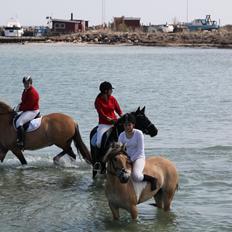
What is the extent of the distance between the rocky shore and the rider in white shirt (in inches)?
4023

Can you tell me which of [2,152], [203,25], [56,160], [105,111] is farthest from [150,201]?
[203,25]

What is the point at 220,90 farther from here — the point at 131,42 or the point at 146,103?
the point at 131,42

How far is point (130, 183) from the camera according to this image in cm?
992

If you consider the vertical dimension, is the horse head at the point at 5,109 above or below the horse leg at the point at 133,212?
above

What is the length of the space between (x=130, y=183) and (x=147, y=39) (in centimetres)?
11649

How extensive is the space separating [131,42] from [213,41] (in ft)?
54.9

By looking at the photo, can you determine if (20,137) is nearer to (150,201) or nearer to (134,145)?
(150,201)

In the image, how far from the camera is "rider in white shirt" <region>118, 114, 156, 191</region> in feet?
33.0

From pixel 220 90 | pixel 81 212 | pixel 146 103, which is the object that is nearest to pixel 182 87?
pixel 220 90

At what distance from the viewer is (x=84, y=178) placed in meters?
14.1

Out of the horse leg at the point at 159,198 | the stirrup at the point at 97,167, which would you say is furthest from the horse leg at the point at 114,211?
the stirrup at the point at 97,167

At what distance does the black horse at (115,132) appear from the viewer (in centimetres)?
1259

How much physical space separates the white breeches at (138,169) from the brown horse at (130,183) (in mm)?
82

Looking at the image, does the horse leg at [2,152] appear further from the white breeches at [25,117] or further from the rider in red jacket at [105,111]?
the rider in red jacket at [105,111]
